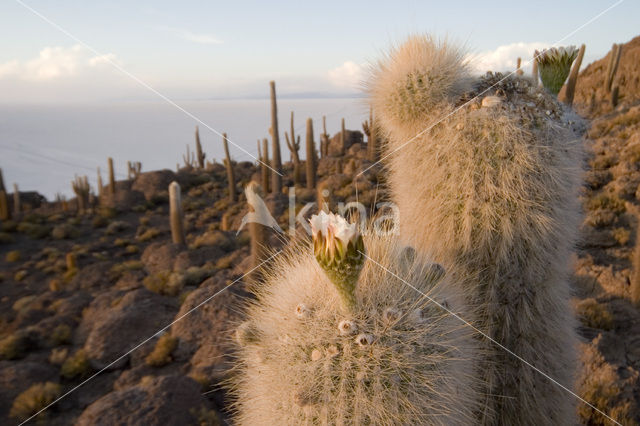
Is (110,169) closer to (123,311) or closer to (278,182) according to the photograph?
(278,182)

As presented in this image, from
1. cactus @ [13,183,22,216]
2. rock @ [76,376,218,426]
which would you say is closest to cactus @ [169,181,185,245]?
rock @ [76,376,218,426]

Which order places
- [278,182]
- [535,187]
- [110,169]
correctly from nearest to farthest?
1. [535,187]
2. [278,182]
3. [110,169]

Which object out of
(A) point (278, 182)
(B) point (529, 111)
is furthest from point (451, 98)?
(A) point (278, 182)

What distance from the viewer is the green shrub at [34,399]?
445 cm

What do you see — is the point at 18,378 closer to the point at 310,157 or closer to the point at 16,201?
the point at 310,157

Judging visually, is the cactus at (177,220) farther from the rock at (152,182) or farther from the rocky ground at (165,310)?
the rock at (152,182)

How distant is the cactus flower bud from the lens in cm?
131

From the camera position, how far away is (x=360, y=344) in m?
1.46

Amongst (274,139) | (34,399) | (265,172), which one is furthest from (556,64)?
(265,172)

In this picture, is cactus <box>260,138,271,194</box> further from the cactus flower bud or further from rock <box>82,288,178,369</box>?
the cactus flower bud

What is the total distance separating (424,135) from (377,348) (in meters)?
1.22

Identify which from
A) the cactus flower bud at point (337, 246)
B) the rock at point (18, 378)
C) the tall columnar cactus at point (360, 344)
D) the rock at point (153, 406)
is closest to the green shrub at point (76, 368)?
the rock at point (18, 378)

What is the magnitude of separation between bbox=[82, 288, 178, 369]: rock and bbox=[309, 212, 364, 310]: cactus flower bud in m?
5.07

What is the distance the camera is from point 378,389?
146 centimetres
